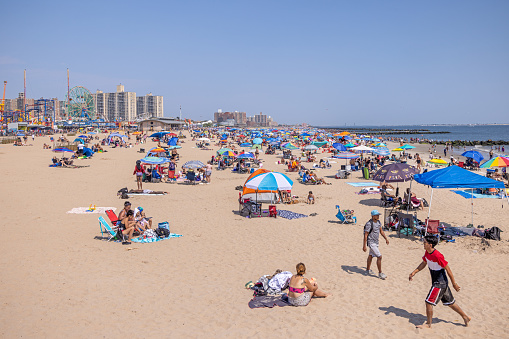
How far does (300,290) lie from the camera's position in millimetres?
5418

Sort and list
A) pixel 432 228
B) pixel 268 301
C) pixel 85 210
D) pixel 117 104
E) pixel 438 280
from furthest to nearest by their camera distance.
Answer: pixel 117 104
pixel 85 210
pixel 432 228
pixel 268 301
pixel 438 280

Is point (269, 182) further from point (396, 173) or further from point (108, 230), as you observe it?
point (108, 230)

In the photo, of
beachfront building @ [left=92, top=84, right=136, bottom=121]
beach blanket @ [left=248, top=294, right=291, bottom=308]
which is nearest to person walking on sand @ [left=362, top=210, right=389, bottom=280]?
beach blanket @ [left=248, top=294, right=291, bottom=308]

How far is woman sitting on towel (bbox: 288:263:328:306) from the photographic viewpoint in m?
5.42

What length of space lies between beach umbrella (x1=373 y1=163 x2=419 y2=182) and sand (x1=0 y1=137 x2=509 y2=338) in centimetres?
153

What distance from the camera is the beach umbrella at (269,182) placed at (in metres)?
10.6

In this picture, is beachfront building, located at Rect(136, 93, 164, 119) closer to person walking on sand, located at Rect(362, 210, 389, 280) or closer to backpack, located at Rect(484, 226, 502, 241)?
backpack, located at Rect(484, 226, 502, 241)

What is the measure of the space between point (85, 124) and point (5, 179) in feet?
271

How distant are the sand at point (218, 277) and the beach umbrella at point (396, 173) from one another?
60.1 inches

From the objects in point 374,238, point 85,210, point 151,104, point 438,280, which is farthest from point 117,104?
point 438,280

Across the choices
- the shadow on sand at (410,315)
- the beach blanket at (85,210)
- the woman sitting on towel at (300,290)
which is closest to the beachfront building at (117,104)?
the beach blanket at (85,210)

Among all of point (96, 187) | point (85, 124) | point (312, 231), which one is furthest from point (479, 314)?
point (85, 124)

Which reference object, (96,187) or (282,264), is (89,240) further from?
(96,187)

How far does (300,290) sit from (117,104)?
187 metres
